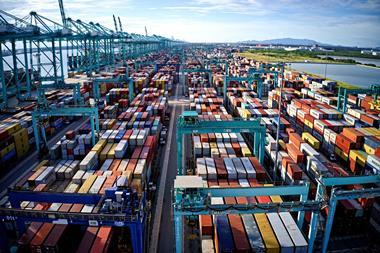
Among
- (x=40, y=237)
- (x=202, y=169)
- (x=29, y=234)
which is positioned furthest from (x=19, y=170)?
(x=202, y=169)

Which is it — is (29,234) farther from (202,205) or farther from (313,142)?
(313,142)

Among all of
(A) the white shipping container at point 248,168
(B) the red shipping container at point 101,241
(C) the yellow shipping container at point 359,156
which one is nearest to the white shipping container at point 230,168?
(A) the white shipping container at point 248,168

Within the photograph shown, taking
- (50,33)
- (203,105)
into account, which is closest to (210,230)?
(203,105)

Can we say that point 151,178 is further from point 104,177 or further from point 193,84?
point 193,84

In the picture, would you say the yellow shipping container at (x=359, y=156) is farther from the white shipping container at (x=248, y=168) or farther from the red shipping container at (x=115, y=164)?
the red shipping container at (x=115, y=164)

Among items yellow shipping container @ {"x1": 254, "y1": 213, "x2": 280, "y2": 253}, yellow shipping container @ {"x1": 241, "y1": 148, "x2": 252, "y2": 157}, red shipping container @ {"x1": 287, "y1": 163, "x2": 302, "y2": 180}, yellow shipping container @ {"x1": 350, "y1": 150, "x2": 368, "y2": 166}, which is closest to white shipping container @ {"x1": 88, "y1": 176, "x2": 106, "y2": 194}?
yellow shipping container @ {"x1": 254, "y1": 213, "x2": 280, "y2": 253}
